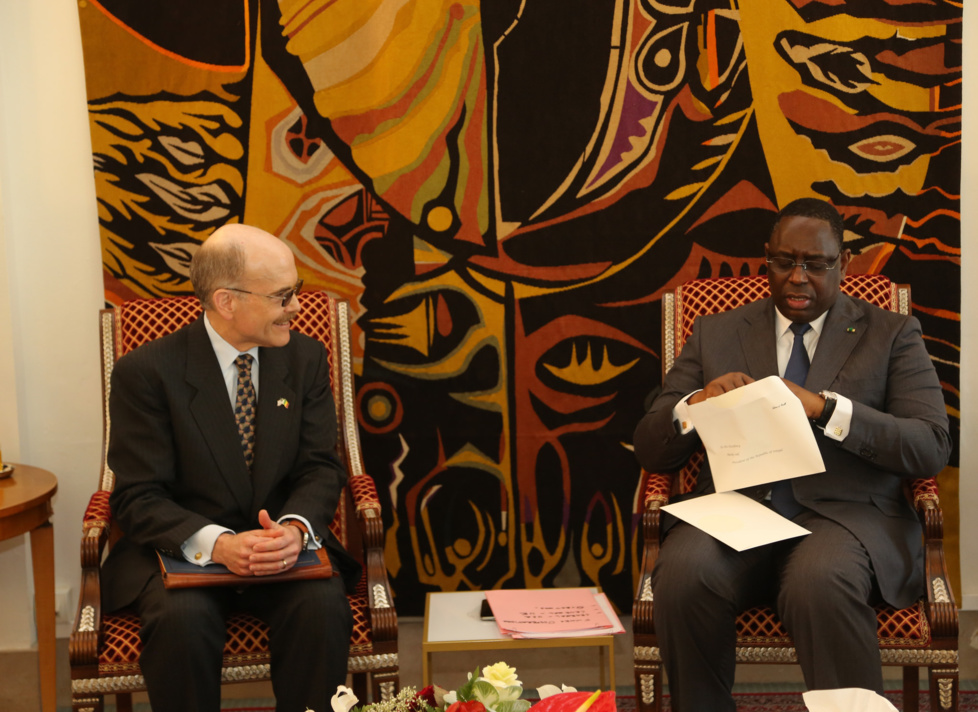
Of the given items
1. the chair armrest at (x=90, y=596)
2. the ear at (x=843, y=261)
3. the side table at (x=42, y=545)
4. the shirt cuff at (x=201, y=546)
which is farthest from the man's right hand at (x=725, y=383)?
the side table at (x=42, y=545)

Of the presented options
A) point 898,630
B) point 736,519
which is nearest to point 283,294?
point 736,519

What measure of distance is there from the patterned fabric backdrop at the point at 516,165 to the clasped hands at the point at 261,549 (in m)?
1.04

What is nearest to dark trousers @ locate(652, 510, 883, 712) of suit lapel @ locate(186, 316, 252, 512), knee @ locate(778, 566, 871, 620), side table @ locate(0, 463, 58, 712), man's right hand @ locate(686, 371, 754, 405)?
knee @ locate(778, 566, 871, 620)

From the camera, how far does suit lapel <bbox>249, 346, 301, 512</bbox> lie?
8.91 ft

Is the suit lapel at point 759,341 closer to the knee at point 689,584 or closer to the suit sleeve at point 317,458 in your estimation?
the knee at point 689,584

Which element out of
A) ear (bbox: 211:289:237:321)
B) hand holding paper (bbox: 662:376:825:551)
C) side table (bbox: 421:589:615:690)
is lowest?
side table (bbox: 421:589:615:690)

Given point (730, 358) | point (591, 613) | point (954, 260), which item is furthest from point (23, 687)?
point (954, 260)

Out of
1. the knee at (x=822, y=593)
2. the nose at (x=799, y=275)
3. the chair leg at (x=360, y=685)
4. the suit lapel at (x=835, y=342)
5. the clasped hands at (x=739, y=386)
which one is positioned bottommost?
the chair leg at (x=360, y=685)

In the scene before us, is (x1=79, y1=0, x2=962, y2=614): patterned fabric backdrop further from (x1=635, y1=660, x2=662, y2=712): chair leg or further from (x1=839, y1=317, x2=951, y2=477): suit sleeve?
(x1=635, y1=660, x2=662, y2=712): chair leg

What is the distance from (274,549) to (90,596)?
20.7 inches

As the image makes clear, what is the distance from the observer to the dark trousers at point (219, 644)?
94.9 inches

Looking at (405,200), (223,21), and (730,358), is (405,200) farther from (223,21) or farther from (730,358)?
(730,358)

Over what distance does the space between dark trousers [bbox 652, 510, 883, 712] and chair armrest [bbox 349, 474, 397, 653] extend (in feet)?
2.46

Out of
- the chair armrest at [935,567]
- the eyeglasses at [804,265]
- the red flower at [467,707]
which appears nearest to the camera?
the red flower at [467,707]
